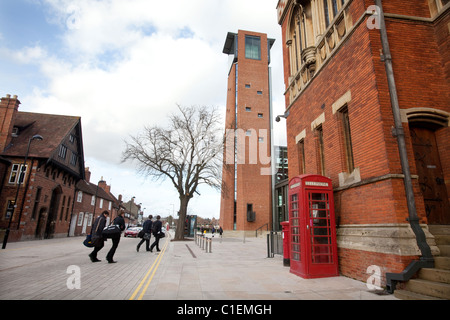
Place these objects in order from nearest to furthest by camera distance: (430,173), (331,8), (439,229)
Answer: (439,229), (430,173), (331,8)

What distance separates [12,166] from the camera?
22.5m

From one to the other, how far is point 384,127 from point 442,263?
119 inches

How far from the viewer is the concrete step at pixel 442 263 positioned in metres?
4.66

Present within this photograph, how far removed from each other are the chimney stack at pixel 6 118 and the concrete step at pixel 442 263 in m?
30.6

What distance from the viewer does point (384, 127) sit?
18.9 ft

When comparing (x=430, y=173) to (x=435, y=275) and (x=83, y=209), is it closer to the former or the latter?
(x=435, y=275)

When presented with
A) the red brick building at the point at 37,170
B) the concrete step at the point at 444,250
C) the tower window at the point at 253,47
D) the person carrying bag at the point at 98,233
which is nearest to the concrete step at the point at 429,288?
the concrete step at the point at 444,250

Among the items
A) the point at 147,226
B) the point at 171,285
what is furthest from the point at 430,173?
the point at 147,226

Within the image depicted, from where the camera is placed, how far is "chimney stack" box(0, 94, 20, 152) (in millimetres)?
22609

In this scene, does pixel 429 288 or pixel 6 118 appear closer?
pixel 429 288

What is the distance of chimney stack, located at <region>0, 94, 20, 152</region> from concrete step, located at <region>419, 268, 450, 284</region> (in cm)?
3040

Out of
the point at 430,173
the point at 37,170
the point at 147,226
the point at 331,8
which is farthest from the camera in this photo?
the point at 37,170
